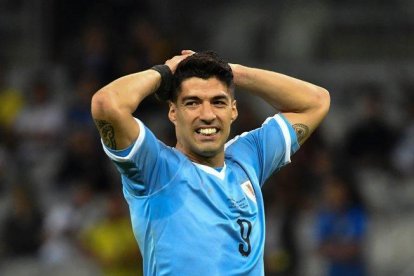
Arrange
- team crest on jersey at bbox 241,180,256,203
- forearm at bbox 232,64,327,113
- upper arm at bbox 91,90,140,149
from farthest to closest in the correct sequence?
forearm at bbox 232,64,327,113, team crest on jersey at bbox 241,180,256,203, upper arm at bbox 91,90,140,149

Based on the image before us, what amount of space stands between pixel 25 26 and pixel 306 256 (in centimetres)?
696

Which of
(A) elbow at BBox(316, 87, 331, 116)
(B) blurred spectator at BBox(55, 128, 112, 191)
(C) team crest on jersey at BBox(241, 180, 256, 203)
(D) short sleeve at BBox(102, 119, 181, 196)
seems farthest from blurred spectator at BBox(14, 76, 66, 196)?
(D) short sleeve at BBox(102, 119, 181, 196)

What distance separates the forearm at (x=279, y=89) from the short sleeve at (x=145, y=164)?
726 millimetres

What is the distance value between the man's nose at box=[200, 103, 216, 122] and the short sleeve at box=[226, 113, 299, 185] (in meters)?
0.55

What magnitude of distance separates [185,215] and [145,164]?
317 mm

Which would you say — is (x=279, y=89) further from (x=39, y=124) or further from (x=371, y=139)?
(x=39, y=124)

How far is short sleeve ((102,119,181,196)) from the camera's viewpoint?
225 inches

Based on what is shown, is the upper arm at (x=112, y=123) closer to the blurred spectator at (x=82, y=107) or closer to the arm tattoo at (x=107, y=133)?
the arm tattoo at (x=107, y=133)

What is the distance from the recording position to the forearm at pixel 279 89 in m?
6.44

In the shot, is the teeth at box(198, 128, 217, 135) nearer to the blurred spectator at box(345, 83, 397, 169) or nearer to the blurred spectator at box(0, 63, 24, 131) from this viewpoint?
the blurred spectator at box(345, 83, 397, 169)

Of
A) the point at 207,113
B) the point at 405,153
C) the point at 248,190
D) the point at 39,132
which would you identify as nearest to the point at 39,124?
the point at 39,132

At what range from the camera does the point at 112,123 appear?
568 cm

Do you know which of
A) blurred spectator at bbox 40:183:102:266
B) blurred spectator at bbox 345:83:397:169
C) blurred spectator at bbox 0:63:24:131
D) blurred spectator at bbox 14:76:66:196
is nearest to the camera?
blurred spectator at bbox 40:183:102:266

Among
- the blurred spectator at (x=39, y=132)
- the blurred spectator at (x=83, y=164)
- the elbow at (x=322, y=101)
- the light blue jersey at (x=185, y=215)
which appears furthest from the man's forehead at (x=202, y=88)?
the blurred spectator at (x=39, y=132)
